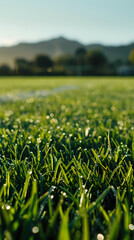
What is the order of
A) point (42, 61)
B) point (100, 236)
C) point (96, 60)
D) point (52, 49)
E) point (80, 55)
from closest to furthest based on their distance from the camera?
point (100, 236)
point (42, 61)
point (96, 60)
point (80, 55)
point (52, 49)

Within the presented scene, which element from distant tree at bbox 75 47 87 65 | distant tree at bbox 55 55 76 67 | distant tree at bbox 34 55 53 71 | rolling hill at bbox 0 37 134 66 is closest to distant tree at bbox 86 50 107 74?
distant tree at bbox 75 47 87 65

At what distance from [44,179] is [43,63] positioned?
233 feet

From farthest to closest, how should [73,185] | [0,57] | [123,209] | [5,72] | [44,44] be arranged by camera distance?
[44,44], [0,57], [5,72], [73,185], [123,209]

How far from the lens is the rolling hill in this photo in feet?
448

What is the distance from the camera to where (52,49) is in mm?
167375

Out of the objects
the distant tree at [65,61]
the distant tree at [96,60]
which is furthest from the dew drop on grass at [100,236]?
the distant tree at [65,61]

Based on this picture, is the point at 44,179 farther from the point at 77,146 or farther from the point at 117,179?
the point at 77,146

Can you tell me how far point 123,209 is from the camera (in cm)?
70

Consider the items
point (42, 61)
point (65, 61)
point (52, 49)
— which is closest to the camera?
point (42, 61)

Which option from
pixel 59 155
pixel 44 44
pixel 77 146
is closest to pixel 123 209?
pixel 59 155

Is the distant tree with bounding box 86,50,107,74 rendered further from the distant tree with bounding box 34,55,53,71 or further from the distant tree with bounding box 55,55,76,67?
the distant tree with bounding box 34,55,53,71

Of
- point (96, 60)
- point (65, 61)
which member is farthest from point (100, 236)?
point (65, 61)

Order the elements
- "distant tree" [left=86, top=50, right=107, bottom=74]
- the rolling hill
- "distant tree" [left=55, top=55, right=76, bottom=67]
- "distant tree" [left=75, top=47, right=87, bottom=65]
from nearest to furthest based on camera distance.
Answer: "distant tree" [left=86, top=50, right=107, bottom=74] < "distant tree" [left=55, top=55, right=76, bottom=67] < "distant tree" [left=75, top=47, right=87, bottom=65] < the rolling hill

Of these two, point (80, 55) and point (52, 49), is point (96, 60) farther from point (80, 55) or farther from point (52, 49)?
point (52, 49)
